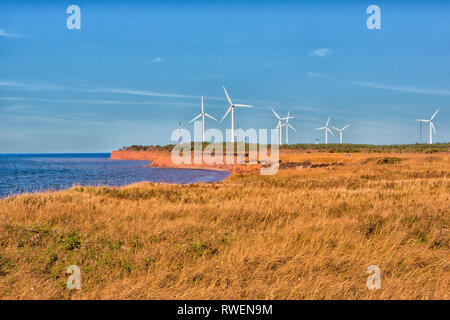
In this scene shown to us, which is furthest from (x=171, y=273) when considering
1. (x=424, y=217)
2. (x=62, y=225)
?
(x=424, y=217)

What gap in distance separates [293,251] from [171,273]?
2.69 m

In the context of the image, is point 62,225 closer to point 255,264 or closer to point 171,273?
point 171,273

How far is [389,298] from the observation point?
5293mm

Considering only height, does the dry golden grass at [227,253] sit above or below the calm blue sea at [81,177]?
above

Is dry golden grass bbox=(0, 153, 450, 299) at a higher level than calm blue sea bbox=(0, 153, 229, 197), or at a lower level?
higher

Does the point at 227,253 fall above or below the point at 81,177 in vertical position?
above

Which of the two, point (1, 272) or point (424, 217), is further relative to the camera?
point (424, 217)

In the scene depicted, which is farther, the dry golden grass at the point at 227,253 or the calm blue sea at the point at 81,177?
the calm blue sea at the point at 81,177

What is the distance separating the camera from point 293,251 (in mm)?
7238

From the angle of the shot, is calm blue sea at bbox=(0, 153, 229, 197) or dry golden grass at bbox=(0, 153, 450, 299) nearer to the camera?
dry golden grass at bbox=(0, 153, 450, 299)

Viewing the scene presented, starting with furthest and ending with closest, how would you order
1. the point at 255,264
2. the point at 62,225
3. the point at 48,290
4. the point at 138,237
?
the point at 62,225 < the point at 138,237 < the point at 255,264 < the point at 48,290

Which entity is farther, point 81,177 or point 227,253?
point 81,177
